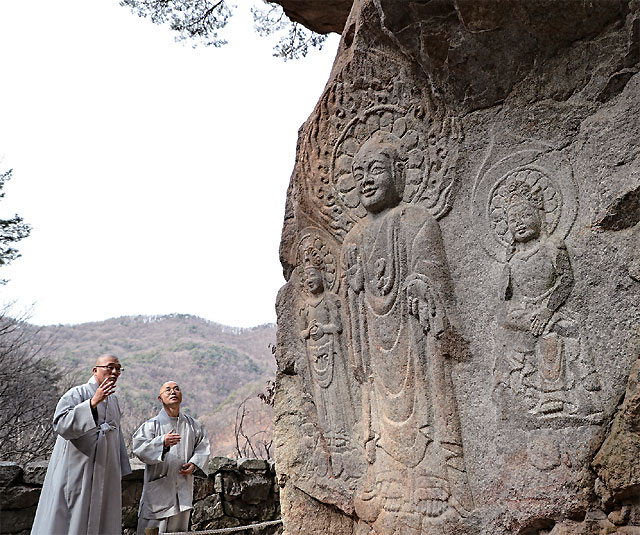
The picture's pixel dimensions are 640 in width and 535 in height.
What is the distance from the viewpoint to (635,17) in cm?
266

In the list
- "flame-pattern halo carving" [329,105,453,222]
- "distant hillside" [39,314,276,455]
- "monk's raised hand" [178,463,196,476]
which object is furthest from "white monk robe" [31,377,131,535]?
"distant hillside" [39,314,276,455]

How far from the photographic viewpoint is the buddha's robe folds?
2.97 m

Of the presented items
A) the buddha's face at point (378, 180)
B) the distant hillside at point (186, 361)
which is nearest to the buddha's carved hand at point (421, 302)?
the buddha's face at point (378, 180)

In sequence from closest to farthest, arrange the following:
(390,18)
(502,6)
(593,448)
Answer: (593,448)
(502,6)
(390,18)

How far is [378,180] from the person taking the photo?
3305mm

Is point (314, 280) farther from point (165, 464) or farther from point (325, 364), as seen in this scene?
point (165, 464)

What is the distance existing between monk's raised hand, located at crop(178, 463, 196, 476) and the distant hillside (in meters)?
14.7

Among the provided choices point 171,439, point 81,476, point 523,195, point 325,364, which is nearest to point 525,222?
point 523,195

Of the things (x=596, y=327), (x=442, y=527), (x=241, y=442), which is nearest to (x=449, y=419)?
(x=442, y=527)

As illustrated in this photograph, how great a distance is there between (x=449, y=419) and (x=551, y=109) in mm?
1516

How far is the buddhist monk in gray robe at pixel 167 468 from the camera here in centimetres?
490

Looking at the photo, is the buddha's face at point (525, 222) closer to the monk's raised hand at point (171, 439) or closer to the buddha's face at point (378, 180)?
the buddha's face at point (378, 180)

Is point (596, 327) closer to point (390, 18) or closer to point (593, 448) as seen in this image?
point (593, 448)

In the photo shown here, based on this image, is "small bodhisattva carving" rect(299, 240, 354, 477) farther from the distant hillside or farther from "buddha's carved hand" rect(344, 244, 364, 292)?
the distant hillside
